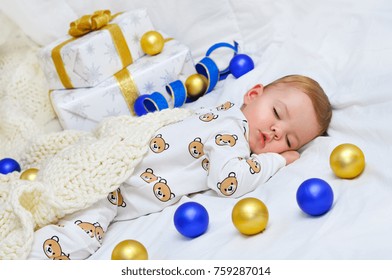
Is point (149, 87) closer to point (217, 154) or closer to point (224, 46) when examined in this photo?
point (224, 46)

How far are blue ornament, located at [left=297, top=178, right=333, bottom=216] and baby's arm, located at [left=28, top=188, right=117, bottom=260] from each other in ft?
1.44

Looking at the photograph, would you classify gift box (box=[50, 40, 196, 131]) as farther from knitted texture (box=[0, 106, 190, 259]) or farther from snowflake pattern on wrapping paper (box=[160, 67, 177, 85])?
knitted texture (box=[0, 106, 190, 259])

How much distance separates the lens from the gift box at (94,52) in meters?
1.86

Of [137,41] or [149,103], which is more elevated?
[137,41]

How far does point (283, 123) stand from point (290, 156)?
0.08 meters

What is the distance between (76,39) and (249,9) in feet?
1.80

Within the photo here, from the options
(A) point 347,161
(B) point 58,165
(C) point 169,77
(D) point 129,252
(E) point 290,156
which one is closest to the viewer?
(D) point 129,252

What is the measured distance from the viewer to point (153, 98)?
6.04 ft

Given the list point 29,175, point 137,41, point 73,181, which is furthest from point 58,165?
point 137,41

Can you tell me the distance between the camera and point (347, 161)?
1286 mm

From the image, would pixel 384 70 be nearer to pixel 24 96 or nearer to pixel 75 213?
pixel 75 213

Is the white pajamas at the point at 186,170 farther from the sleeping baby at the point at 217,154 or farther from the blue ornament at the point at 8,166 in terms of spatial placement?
the blue ornament at the point at 8,166

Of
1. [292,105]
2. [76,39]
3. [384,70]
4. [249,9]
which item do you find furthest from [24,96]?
[384,70]
